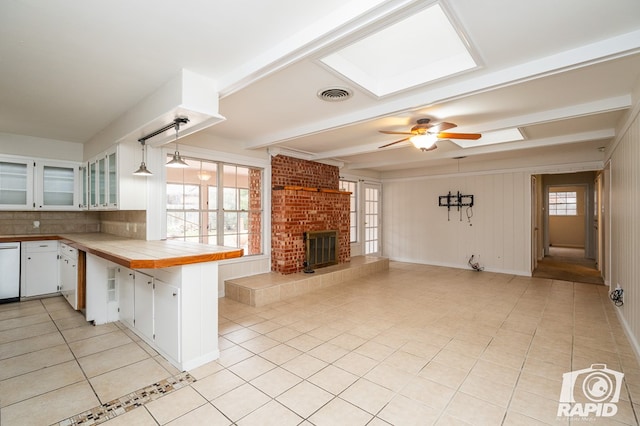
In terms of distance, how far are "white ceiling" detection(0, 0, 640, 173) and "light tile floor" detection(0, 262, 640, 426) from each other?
2.42m

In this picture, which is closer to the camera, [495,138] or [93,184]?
[93,184]

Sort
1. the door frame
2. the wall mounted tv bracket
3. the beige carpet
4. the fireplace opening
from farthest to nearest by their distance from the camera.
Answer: the door frame, the wall mounted tv bracket, the beige carpet, the fireplace opening

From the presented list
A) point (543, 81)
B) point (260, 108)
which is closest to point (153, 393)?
point (260, 108)

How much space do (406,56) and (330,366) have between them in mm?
2802

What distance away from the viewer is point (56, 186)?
494 centimetres

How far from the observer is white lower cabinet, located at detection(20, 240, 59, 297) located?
436 cm

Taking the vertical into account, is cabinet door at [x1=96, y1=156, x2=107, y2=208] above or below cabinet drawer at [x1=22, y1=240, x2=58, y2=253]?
above

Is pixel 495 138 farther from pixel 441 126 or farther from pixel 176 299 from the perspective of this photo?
pixel 176 299

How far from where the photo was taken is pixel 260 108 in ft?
11.4

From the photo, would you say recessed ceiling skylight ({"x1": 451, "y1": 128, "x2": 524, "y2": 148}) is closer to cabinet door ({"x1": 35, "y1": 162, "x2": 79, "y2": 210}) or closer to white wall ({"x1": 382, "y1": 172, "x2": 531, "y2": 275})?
white wall ({"x1": 382, "y1": 172, "x2": 531, "y2": 275})

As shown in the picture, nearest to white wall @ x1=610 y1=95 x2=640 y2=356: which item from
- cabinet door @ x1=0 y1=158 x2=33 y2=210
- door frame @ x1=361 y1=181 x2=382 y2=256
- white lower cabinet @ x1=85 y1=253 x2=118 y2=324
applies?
door frame @ x1=361 y1=181 x2=382 y2=256

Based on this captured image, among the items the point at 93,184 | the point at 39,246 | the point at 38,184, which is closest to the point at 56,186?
the point at 38,184

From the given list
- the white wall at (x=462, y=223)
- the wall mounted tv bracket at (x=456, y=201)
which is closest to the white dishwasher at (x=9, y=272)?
the white wall at (x=462, y=223)

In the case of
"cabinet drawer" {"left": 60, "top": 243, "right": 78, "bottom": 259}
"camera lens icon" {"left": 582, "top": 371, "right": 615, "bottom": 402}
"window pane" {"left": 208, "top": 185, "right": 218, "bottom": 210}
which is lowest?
"camera lens icon" {"left": 582, "top": 371, "right": 615, "bottom": 402}
